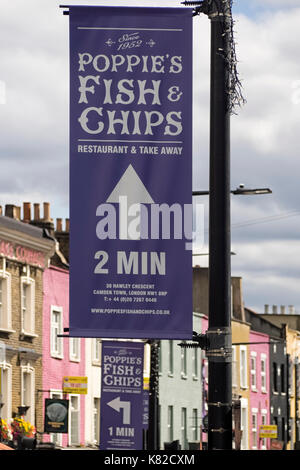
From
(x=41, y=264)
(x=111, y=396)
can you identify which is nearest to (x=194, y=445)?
(x=41, y=264)

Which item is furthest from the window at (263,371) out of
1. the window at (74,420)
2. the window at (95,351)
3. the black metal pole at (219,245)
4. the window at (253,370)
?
the black metal pole at (219,245)

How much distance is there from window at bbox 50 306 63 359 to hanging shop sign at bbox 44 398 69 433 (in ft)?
13.2

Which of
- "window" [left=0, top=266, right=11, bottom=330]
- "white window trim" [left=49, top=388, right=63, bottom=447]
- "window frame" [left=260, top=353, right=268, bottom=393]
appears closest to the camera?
"window" [left=0, top=266, right=11, bottom=330]

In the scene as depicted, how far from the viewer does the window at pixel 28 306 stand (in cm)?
4500

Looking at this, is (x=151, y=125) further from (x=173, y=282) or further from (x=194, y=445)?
(x=194, y=445)

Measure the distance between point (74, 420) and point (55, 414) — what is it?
5.79 metres

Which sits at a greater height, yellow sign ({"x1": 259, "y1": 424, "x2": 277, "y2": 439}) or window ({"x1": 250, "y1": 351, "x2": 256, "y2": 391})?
window ({"x1": 250, "y1": 351, "x2": 256, "y2": 391})

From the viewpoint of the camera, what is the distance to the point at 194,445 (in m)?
52.0

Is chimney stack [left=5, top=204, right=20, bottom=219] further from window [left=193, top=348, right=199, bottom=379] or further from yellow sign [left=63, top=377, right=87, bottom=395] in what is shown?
window [left=193, top=348, right=199, bottom=379]

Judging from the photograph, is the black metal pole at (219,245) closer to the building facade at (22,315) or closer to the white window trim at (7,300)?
the building facade at (22,315)

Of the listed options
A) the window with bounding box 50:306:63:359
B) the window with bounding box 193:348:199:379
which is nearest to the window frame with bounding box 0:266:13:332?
the window with bounding box 50:306:63:359

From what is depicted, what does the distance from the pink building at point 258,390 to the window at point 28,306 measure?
102 ft

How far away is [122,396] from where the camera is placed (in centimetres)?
2392

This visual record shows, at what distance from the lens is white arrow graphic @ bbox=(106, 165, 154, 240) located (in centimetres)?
1055
